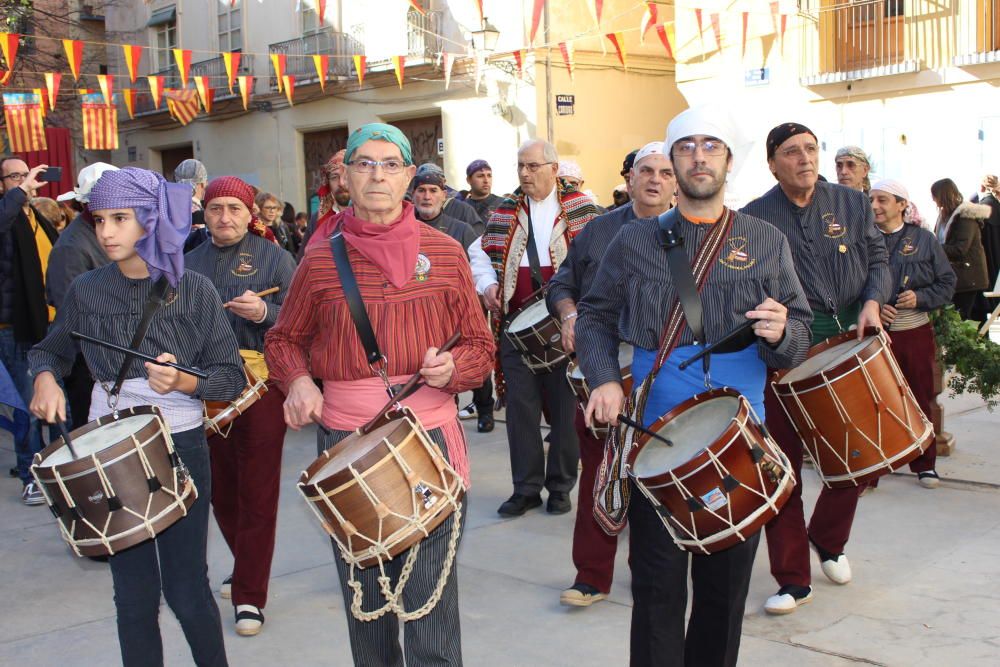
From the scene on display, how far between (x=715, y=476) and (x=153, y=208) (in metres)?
2.09

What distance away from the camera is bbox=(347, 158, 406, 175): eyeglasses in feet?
11.4

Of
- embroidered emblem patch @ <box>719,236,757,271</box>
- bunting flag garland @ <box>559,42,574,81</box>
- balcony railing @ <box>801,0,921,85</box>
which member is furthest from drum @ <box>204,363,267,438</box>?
bunting flag garland @ <box>559,42,574,81</box>

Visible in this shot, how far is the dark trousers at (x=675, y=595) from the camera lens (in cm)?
354

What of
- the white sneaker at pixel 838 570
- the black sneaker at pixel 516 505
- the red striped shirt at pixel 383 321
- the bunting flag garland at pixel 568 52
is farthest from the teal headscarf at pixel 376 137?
the bunting flag garland at pixel 568 52

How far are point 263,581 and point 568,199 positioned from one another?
2844mm

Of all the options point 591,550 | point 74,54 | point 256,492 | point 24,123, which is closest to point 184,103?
point 24,123

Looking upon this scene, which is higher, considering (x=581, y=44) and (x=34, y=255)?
(x=581, y=44)

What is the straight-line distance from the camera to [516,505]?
22.2ft

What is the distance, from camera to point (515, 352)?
6766 millimetres

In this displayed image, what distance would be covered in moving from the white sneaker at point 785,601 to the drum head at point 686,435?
1816 millimetres

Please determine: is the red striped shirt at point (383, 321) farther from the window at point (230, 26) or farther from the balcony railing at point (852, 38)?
the window at point (230, 26)

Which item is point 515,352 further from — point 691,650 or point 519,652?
point 691,650

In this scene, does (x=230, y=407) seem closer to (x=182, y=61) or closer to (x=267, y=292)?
(x=267, y=292)

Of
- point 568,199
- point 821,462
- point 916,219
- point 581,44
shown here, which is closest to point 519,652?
point 821,462
